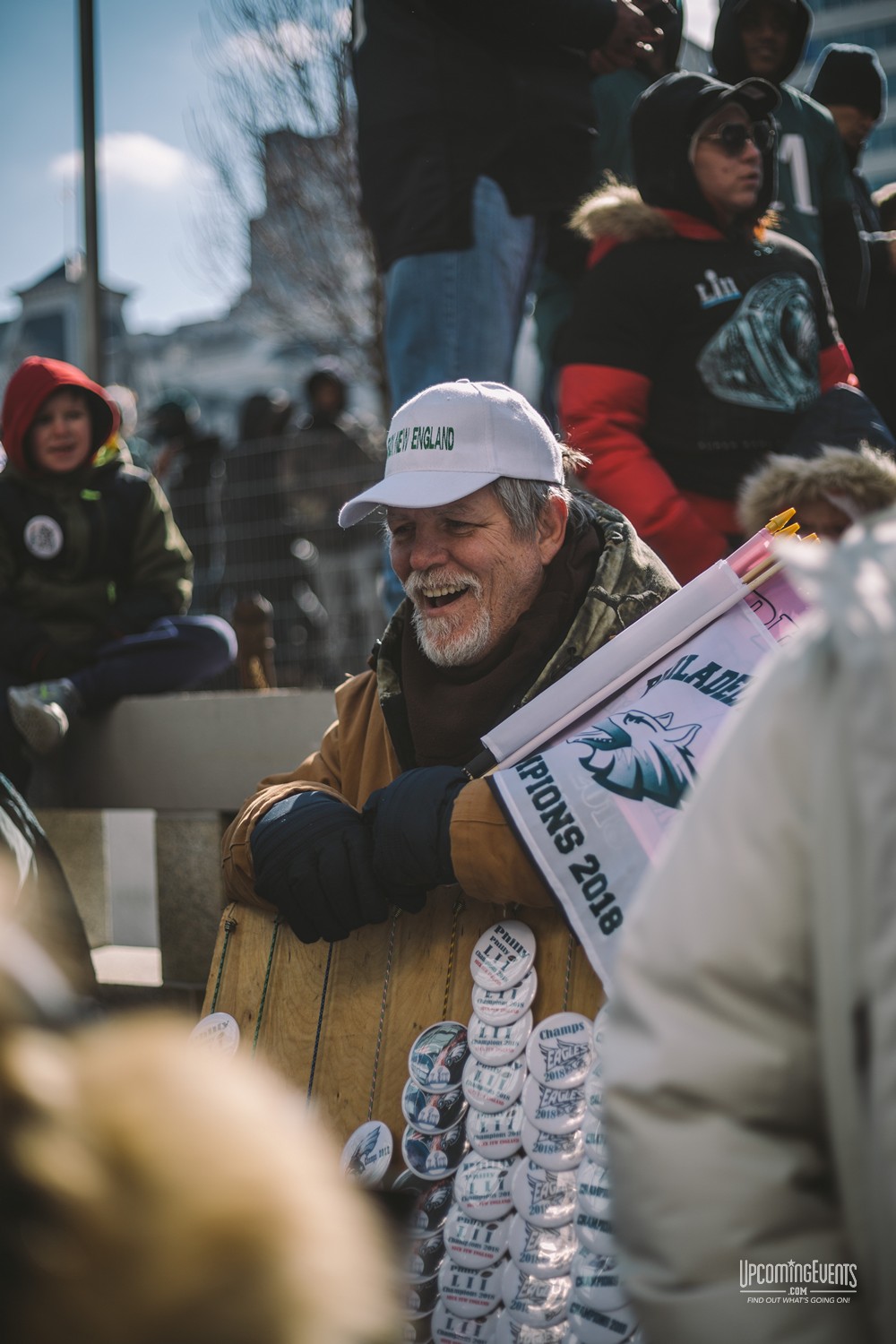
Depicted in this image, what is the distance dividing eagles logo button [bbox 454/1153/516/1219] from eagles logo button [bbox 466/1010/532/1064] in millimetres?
150

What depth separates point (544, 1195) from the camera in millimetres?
1920

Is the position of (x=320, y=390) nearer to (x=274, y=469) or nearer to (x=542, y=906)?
(x=274, y=469)

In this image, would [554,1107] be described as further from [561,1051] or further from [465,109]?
[465,109]

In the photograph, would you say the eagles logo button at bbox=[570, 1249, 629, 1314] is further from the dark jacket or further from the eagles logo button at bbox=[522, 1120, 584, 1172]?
the dark jacket

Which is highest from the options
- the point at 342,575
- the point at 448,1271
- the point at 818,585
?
the point at 342,575

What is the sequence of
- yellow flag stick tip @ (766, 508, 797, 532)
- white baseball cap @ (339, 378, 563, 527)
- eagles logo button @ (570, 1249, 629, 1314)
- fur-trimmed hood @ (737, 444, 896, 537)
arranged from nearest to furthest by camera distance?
eagles logo button @ (570, 1249, 629, 1314) < yellow flag stick tip @ (766, 508, 797, 532) < white baseball cap @ (339, 378, 563, 527) < fur-trimmed hood @ (737, 444, 896, 537)

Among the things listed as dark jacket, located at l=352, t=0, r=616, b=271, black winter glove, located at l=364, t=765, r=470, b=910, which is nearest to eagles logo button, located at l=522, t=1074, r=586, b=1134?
black winter glove, located at l=364, t=765, r=470, b=910

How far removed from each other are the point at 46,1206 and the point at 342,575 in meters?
7.62

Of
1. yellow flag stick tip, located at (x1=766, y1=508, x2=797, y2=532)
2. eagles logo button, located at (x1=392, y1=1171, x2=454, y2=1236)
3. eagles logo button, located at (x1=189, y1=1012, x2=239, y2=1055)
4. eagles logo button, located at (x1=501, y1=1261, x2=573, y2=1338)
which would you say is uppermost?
yellow flag stick tip, located at (x1=766, y1=508, x2=797, y2=532)

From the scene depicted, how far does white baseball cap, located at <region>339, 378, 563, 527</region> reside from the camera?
2514 mm

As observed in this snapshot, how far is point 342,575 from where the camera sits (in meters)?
8.28

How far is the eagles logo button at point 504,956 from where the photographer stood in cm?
212

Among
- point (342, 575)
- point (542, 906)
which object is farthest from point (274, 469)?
point (542, 906)

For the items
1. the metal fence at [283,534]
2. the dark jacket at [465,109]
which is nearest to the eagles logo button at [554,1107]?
the dark jacket at [465,109]
